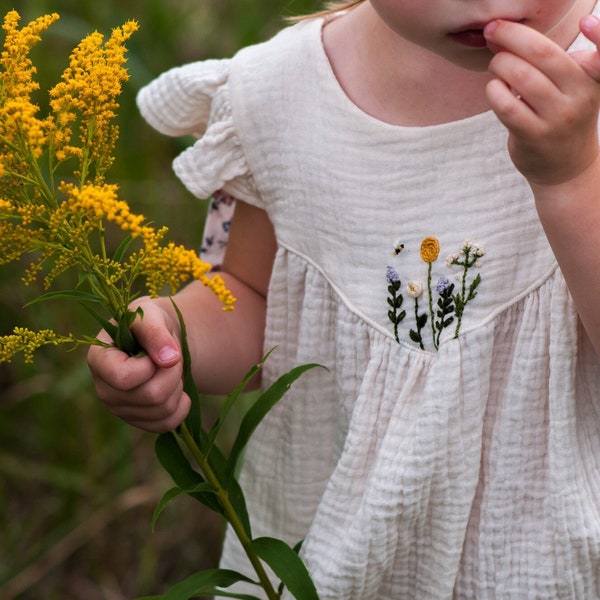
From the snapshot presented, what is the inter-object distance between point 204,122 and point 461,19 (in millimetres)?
538

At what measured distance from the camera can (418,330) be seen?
113 centimetres

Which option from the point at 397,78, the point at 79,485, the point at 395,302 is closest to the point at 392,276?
the point at 395,302

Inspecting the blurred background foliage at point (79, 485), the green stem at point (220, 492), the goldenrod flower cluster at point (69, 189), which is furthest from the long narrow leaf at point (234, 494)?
the blurred background foliage at point (79, 485)

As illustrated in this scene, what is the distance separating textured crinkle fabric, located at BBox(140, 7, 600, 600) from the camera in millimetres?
1095

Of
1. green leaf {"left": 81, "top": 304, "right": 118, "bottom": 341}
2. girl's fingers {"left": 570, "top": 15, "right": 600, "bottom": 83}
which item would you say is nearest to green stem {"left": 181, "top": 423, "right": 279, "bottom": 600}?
green leaf {"left": 81, "top": 304, "right": 118, "bottom": 341}

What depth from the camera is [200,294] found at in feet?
4.24

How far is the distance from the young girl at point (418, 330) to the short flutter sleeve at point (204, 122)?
0.06ft

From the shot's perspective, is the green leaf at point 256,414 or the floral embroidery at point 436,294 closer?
the green leaf at point 256,414

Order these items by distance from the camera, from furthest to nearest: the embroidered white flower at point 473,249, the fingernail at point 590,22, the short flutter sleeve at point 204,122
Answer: the short flutter sleeve at point 204,122 < the embroidered white flower at point 473,249 < the fingernail at point 590,22

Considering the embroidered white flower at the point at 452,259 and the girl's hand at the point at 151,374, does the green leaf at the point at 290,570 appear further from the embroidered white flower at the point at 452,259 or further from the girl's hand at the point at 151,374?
the embroidered white flower at the point at 452,259

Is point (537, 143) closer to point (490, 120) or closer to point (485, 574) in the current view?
point (490, 120)

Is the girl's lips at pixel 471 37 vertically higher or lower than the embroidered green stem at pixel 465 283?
higher

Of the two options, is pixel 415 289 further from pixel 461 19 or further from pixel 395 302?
pixel 461 19

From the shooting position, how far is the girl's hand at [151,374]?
3.24 feet
